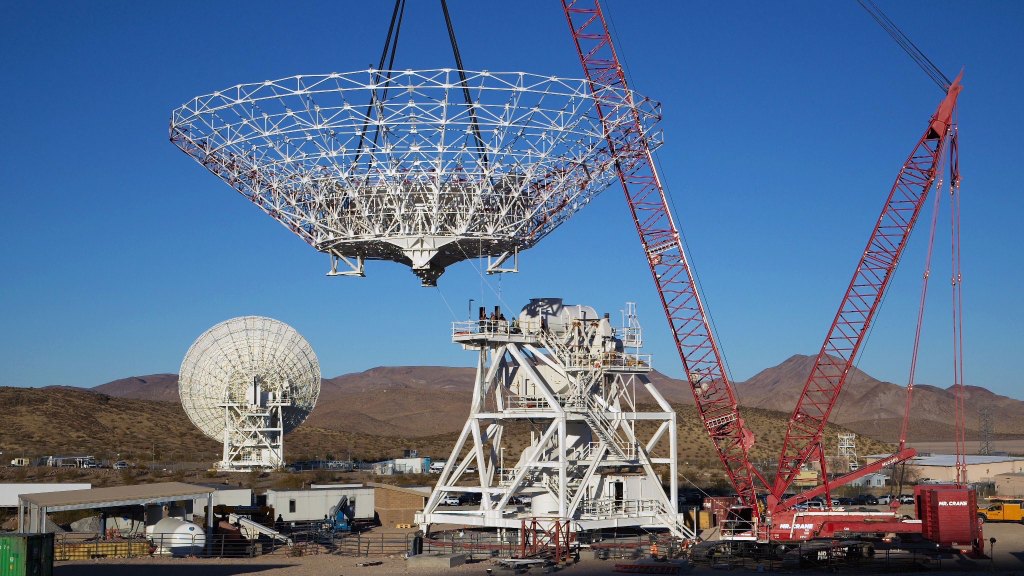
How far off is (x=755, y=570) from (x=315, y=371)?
47.4 meters

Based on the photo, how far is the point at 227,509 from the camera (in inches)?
1932

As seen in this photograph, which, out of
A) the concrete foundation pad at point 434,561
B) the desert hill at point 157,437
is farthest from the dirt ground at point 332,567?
the desert hill at point 157,437

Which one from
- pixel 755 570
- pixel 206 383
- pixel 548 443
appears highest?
pixel 206 383

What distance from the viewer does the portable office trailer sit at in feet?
179

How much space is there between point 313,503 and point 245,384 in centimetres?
2457

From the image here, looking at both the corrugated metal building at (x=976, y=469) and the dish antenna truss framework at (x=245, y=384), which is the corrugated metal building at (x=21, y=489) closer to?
the dish antenna truss framework at (x=245, y=384)

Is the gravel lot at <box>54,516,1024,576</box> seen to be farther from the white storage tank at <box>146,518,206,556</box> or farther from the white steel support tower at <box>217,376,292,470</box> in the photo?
the white steel support tower at <box>217,376,292,470</box>

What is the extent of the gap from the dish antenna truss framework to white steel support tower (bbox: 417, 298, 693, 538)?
3208 cm

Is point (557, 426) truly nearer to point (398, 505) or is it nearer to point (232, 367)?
point (398, 505)

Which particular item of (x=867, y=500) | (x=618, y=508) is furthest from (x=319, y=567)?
(x=867, y=500)

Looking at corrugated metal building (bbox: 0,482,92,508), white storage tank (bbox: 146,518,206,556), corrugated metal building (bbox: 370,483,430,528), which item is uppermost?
corrugated metal building (bbox: 0,482,92,508)

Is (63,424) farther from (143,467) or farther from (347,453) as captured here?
(143,467)

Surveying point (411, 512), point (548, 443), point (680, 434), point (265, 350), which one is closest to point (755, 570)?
point (548, 443)

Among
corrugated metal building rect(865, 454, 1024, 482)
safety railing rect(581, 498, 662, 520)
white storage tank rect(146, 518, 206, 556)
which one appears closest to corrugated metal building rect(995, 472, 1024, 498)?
corrugated metal building rect(865, 454, 1024, 482)
